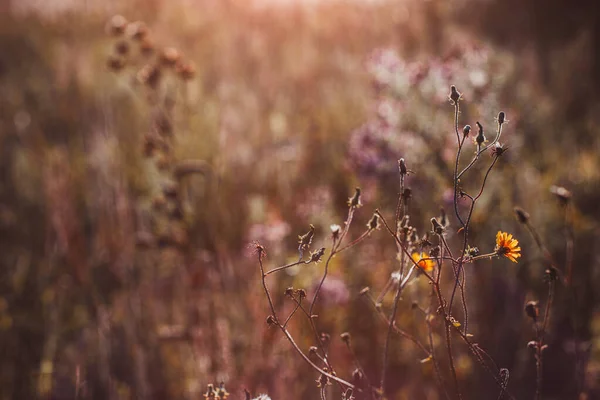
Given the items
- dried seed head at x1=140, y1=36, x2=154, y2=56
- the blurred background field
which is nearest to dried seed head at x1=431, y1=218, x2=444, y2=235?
the blurred background field

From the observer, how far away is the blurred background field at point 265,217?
76.7 inches

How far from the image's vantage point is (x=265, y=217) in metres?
2.46

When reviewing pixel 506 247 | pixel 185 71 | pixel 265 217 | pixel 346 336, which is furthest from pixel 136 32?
pixel 506 247

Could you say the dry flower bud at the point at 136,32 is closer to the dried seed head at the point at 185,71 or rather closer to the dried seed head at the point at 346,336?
the dried seed head at the point at 185,71

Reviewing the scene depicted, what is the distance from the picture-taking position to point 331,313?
87.3 inches

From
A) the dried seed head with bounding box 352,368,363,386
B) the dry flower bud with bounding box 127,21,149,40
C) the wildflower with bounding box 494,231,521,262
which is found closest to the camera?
the wildflower with bounding box 494,231,521,262

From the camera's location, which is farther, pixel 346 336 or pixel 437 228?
pixel 346 336

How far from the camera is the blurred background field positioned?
195cm

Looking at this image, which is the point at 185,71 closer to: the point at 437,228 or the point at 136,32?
the point at 136,32

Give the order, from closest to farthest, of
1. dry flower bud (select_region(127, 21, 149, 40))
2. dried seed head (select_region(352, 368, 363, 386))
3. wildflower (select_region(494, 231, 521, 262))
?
wildflower (select_region(494, 231, 521, 262)) < dried seed head (select_region(352, 368, 363, 386)) < dry flower bud (select_region(127, 21, 149, 40))

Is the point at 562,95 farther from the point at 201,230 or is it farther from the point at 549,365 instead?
the point at 201,230

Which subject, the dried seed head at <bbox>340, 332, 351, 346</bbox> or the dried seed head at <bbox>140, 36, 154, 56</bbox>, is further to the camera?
the dried seed head at <bbox>140, 36, 154, 56</bbox>

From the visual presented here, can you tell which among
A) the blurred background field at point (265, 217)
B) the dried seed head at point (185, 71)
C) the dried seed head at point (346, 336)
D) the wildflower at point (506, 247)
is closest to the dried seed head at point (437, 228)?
the wildflower at point (506, 247)

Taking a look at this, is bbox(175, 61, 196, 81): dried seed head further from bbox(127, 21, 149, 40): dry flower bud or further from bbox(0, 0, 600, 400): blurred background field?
bbox(127, 21, 149, 40): dry flower bud
